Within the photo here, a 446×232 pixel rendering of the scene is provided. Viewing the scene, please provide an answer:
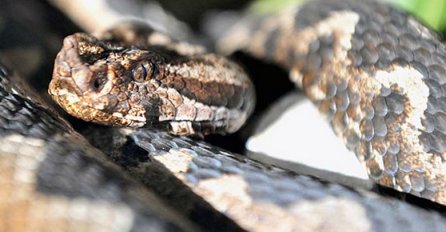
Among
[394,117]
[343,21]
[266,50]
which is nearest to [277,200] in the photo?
[394,117]

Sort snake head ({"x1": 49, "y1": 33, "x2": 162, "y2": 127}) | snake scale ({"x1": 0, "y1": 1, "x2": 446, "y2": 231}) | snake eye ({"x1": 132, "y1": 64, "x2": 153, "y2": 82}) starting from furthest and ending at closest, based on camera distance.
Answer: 1. snake eye ({"x1": 132, "y1": 64, "x2": 153, "y2": 82})
2. snake head ({"x1": 49, "y1": 33, "x2": 162, "y2": 127})
3. snake scale ({"x1": 0, "y1": 1, "x2": 446, "y2": 231})

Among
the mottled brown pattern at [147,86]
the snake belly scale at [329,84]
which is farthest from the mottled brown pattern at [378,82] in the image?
the mottled brown pattern at [147,86]

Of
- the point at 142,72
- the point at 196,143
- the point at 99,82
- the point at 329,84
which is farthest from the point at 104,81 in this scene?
the point at 329,84

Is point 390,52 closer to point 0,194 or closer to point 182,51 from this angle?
point 182,51

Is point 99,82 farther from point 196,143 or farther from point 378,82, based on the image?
point 378,82

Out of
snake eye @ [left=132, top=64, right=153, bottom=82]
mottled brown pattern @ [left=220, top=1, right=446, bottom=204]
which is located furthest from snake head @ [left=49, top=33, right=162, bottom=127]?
mottled brown pattern @ [left=220, top=1, right=446, bottom=204]

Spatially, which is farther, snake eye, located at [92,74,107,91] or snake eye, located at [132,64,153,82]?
snake eye, located at [132,64,153,82]

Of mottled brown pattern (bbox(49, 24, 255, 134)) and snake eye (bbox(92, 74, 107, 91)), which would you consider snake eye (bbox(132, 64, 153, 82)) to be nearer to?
mottled brown pattern (bbox(49, 24, 255, 134))

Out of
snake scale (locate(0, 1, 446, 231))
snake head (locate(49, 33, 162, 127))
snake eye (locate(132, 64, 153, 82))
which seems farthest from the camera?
snake eye (locate(132, 64, 153, 82))

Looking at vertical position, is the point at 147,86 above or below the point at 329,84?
below
